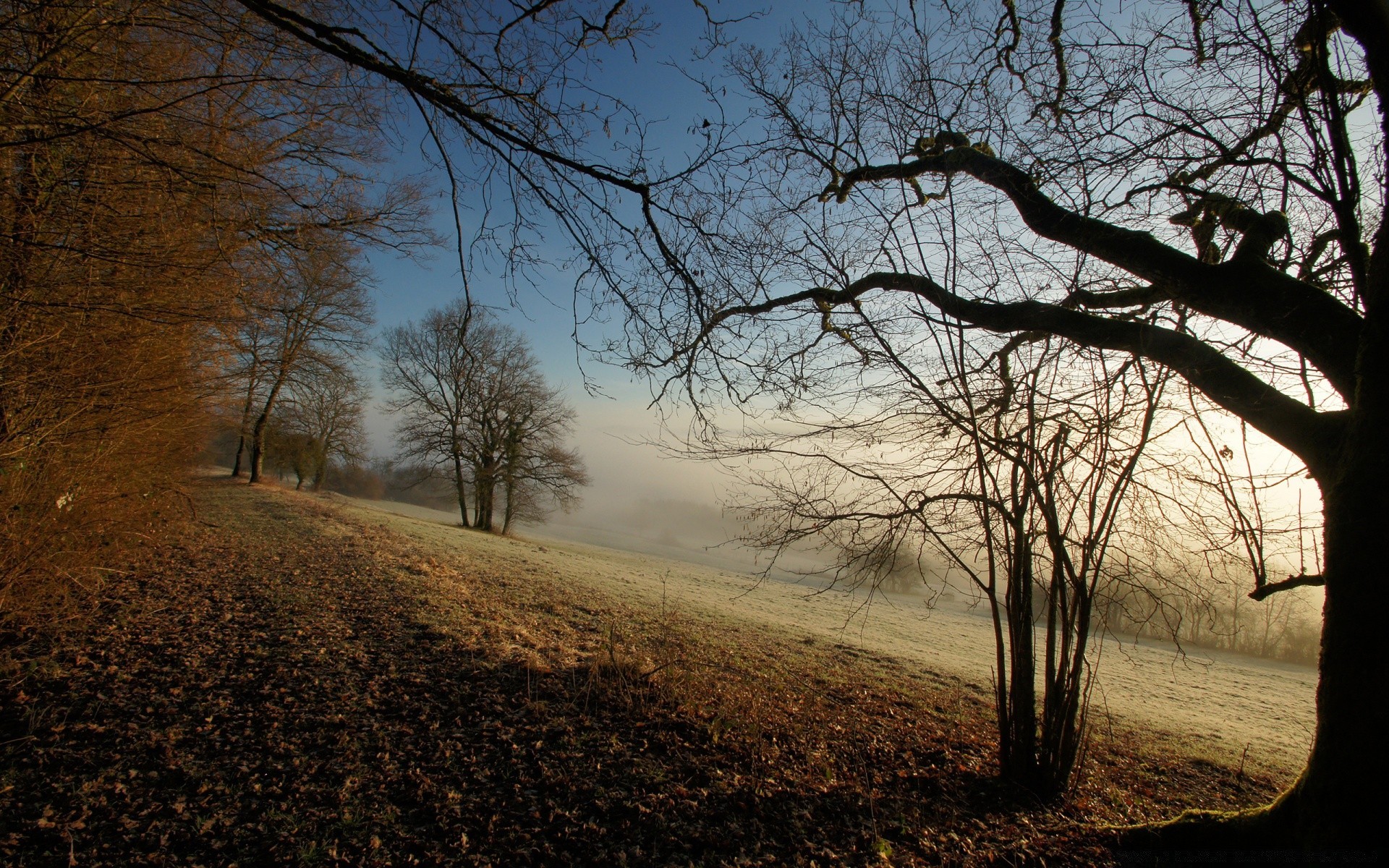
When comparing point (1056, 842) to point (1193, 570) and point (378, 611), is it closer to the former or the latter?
point (1193, 570)

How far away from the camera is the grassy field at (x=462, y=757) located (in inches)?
99.9

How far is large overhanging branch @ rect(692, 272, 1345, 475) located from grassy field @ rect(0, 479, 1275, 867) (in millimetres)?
2707

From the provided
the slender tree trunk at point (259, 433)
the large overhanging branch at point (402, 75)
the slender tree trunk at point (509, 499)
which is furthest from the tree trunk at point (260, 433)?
the large overhanging branch at point (402, 75)

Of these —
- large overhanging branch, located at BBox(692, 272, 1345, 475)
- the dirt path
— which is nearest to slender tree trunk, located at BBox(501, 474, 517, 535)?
the dirt path

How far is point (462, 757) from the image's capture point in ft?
10.5

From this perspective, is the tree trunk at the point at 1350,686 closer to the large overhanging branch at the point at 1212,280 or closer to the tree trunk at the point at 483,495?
the large overhanging branch at the point at 1212,280

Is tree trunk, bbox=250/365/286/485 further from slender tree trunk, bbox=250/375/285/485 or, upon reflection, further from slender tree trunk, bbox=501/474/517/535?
slender tree trunk, bbox=501/474/517/535

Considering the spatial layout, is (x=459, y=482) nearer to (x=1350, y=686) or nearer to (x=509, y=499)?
(x=509, y=499)

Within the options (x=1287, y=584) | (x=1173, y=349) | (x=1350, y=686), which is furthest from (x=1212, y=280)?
(x=1350, y=686)

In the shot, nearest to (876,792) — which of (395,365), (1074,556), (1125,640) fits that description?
(1074,556)

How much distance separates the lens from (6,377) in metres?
3.71

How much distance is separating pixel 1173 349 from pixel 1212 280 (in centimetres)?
57

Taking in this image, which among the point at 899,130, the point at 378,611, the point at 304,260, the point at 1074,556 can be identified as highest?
the point at 899,130

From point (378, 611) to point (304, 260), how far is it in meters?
4.78
